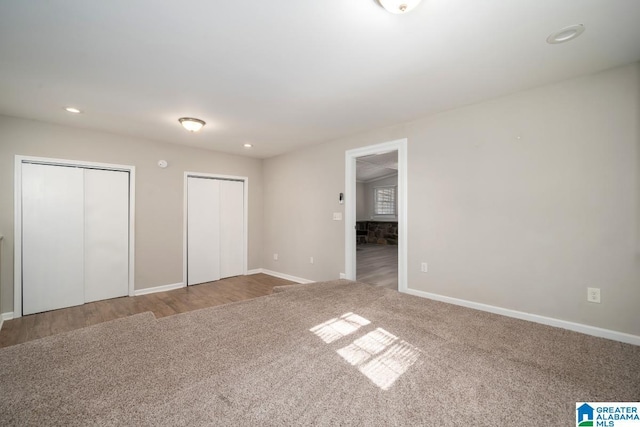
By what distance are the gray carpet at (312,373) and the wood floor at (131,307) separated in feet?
5.34

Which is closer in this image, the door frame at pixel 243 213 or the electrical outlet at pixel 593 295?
the electrical outlet at pixel 593 295

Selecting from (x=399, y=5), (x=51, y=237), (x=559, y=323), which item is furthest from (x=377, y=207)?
(x=399, y=5)

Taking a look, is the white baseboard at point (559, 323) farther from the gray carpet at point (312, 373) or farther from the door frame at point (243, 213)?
the door frame at point (243, 213)

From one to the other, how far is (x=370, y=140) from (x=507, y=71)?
1.85 meters

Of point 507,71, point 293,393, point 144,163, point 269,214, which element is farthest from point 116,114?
point 507,71

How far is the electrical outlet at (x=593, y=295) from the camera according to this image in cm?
233

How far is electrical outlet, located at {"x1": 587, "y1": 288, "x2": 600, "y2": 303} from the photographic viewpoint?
233 centimetres

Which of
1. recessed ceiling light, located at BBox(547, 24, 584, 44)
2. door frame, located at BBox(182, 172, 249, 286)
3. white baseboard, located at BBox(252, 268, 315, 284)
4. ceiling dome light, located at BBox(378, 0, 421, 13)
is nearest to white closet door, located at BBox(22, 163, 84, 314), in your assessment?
door frame, located at BBox(182, 172, 249, 286)

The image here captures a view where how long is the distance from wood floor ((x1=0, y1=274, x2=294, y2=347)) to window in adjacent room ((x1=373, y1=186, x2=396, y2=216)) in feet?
21.2

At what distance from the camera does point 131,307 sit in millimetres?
3705

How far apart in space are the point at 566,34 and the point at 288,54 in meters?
1.91

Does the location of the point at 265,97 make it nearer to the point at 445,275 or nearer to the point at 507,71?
the point at 507,71

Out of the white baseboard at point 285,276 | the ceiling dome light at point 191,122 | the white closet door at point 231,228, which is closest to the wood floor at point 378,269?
the white baseboard at point 285,276

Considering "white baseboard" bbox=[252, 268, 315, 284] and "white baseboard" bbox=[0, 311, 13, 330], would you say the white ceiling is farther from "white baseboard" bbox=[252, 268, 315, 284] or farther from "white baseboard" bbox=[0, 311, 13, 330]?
"white baseboard" bbox=[252, 268, 315, 284]
